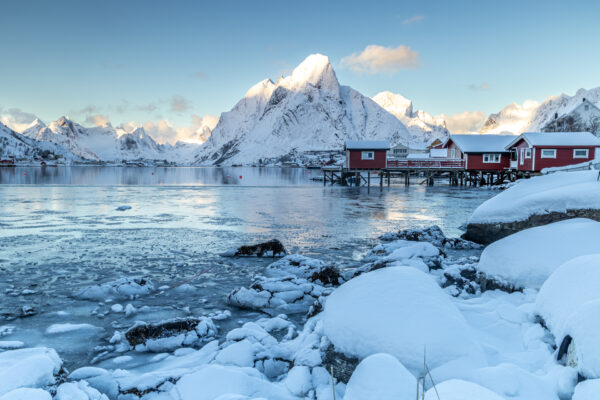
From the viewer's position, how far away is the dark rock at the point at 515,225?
9.20 meters

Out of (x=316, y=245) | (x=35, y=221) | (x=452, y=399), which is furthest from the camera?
(x=35, y=221)

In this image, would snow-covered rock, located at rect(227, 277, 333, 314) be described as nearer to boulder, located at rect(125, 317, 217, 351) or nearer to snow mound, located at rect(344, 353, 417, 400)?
boulder, located at rect(125, 317, 217, 351)

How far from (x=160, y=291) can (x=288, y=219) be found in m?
12.7

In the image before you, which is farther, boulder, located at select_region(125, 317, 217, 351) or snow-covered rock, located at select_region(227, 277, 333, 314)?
snow-covered rock, located at select_region(227, 277, 333, 314)

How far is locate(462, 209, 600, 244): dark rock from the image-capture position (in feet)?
30.2

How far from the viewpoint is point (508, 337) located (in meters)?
5.43

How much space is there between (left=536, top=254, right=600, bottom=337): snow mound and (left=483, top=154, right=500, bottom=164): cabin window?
49.2 metres

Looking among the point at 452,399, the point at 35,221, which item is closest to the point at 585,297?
the point at 452,399

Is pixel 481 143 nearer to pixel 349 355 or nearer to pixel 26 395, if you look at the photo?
pixel 349 355

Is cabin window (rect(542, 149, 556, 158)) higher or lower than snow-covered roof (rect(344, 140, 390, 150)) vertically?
lower

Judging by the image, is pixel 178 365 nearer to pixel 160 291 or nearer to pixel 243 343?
pixel 243 343

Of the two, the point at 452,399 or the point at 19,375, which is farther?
the point at 19,375

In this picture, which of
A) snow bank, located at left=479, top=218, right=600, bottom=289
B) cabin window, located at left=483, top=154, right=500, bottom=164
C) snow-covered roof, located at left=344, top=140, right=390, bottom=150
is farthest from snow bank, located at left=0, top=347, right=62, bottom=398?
cabin window, located at left=483, top=154, right=500, bottom=164

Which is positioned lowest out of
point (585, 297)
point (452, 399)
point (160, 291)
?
point (160, 291)
